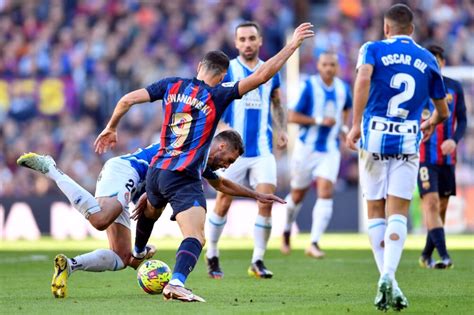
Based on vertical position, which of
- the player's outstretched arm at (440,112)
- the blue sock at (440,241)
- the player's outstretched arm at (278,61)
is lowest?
the blue sock at (440,241)

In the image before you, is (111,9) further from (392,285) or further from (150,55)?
(392,285)

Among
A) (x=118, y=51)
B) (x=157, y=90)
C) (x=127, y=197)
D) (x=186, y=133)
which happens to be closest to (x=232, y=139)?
(x=186, y=133)

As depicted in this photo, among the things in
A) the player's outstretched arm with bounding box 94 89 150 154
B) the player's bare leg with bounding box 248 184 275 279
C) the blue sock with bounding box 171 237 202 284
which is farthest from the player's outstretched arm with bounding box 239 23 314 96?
the player's bare leg with bounding box 248 184 275 279

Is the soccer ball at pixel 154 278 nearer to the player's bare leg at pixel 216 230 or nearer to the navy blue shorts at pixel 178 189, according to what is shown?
the navy blue shorts at pixel 178 189

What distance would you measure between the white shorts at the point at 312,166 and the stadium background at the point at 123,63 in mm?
5456

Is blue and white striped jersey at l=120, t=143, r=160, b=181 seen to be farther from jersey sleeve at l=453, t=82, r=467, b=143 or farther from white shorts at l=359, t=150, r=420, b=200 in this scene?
jersey sleeve at l=453, t=82, r=467, b=143

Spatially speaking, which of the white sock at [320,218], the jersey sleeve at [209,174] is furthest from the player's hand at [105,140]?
the white sock at [320,218]

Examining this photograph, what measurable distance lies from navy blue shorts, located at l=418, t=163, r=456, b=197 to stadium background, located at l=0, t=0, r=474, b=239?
310 inches

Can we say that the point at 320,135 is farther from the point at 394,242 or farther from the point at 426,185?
the point at 394,242

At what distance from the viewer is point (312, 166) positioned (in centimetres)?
1501

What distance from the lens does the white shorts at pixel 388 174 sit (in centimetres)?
861

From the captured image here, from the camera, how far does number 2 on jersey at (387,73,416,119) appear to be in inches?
341

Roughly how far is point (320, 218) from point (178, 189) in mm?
6123

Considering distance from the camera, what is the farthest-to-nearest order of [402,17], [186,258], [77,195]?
1. [77,195]
2. [402,17]
3. [186,258]
